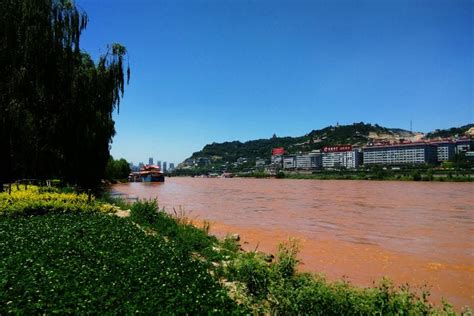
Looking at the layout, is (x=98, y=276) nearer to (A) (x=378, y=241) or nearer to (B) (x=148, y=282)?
(B) (x=148, y=282)

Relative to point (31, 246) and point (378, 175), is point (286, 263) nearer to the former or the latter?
point (31, 246)

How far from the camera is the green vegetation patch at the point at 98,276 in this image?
15.5 ft

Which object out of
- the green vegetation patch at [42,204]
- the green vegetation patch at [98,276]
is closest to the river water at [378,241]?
the green vegetation patch at [98,276]

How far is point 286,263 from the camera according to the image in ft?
24.9

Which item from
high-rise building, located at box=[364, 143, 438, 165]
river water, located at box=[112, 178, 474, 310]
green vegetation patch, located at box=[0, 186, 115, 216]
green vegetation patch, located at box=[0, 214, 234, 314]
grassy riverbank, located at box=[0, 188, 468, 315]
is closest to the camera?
green vegetation patch, located at box=[0, 214, 234, 314]

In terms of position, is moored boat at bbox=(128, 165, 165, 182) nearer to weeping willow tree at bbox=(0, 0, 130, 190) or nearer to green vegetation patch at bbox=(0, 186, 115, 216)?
weeping willow tree at bbox=(0, 0, 130, 190)

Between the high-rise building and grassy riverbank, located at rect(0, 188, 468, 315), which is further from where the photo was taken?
the high-rise building

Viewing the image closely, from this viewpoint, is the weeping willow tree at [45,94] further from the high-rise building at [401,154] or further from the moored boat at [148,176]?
the high-rise building at [401,154]

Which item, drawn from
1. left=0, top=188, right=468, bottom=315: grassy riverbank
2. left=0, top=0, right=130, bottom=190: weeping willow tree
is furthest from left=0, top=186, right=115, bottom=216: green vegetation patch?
left=0, top=188, right=468, bottom=315: grassy riverbank

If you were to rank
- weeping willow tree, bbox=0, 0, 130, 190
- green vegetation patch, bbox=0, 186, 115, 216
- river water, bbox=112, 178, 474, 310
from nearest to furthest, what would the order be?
river water, bbox=112, 178, 474, 310 → green vegetation patch, bbox=0, 186, 115, 216 → weeping willow tree, bbox=0, 0, 130, 190

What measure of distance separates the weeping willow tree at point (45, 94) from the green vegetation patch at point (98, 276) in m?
6.71

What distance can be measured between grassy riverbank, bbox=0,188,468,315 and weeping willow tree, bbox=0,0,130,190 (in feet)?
20.4

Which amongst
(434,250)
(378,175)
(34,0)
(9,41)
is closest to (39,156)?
(9,41)

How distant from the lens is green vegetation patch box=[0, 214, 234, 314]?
4.73 metres
